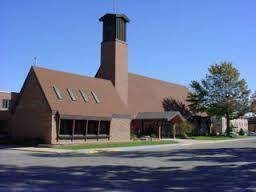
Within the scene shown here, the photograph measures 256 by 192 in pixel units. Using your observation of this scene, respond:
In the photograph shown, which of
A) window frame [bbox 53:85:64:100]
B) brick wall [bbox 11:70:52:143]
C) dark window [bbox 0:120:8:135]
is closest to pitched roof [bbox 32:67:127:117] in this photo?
window frame [bbox 53:85:64:100]

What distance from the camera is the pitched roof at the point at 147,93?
5369cm

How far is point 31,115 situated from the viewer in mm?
38656

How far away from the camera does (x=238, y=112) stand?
6975 centimetres

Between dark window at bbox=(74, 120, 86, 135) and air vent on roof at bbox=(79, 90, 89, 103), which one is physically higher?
air vent on roof at bbox=(79, 90, 89, 103)

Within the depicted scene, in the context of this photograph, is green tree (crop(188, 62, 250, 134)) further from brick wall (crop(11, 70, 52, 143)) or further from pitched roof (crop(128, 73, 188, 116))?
brick wall (crop(11, 70, 52, 143))

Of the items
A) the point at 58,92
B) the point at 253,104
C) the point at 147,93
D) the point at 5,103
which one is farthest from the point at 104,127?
the point at 253,104

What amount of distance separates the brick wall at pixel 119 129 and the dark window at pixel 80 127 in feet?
12.6

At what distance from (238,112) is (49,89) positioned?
40.0 metres

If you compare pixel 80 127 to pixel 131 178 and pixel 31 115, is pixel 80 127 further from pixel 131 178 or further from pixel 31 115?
pixel 131 178

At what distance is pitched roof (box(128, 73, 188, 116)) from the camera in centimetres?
5369

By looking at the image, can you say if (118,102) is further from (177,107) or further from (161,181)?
(161,181)

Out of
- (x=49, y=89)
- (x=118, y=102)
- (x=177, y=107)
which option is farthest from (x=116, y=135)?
(x=177, y=107)

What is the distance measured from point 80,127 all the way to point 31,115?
469 centimetres

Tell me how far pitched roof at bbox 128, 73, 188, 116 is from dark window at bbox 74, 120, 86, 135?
11.4 meters
